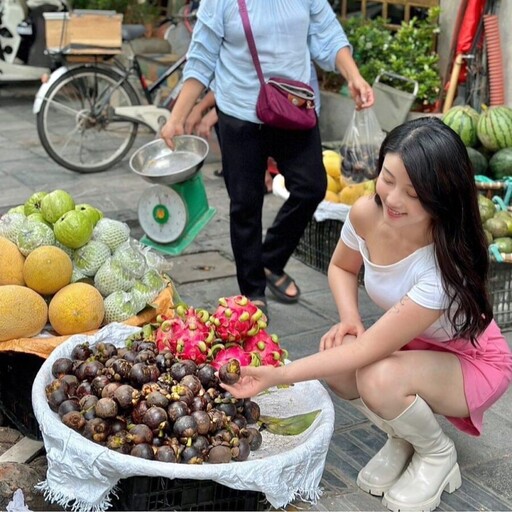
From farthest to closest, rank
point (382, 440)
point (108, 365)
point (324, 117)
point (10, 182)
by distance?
point (324, 117)
point (10, 182)
point (382, 440)
point (108, 365)

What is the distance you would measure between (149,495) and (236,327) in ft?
2.22

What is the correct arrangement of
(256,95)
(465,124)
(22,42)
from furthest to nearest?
1. (22,42)
2. (465,124)
3. (256,95)

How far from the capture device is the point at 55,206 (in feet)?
12.0

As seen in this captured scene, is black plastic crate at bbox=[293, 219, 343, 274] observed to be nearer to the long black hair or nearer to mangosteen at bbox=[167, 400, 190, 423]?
the long black hair

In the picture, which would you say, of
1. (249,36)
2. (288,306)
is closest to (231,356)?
(249,36)

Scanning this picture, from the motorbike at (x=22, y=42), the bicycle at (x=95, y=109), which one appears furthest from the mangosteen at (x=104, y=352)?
the motorbike at (x=22, y=42)

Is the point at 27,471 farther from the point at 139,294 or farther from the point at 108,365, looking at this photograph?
the point at 139,294

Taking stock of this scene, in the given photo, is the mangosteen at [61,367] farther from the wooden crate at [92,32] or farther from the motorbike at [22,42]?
the motorbike at [22,42]

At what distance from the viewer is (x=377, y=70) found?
6879mm

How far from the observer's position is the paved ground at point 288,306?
10.5 feet

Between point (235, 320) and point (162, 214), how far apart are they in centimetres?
243

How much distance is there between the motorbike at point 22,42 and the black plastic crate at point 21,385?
6879mm

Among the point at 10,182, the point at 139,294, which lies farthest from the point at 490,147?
the point at 10,182

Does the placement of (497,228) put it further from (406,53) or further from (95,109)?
(95,109)
